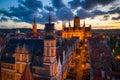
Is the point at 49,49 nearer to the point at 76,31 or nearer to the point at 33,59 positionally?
the point at 33,59

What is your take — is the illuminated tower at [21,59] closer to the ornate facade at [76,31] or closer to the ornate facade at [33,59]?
the ornate facade at [33,59]

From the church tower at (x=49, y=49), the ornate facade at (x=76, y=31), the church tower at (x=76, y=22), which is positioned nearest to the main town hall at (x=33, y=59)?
the church tower at (x=49, y=49)

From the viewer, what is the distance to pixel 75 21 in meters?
69.4

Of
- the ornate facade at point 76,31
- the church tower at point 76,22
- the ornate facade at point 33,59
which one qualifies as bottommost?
the ornate facade at point 33,59

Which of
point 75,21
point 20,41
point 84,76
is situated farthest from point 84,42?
point 20,41

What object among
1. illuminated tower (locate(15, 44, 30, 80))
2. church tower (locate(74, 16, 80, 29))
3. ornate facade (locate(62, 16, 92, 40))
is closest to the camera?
illuminated tower (locate(15, 44, 30, 80))

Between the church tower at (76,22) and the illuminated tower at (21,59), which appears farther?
the church tower at (76,22)

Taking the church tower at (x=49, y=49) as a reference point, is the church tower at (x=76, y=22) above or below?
above

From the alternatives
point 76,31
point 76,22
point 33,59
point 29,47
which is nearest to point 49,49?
point 33,59

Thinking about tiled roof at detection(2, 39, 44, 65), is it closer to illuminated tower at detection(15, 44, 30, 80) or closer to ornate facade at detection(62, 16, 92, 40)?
illuminated tower at detection(15, 44, 30, 80)

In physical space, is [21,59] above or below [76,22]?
below

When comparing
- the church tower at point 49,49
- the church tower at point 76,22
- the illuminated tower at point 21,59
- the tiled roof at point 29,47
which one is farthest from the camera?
the church tower at point 76,22

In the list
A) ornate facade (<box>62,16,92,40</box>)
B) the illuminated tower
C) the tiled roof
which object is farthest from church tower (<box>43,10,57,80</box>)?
ornate facade (<box>62,16,92,40</box>)

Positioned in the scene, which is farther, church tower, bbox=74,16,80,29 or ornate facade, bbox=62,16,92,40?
church tower, bbox=74,16,80,29
